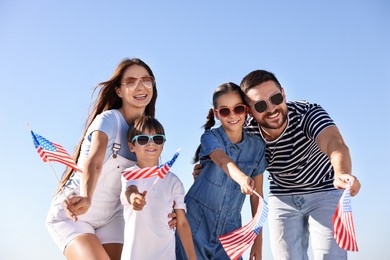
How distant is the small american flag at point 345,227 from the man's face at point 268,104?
5.12ft

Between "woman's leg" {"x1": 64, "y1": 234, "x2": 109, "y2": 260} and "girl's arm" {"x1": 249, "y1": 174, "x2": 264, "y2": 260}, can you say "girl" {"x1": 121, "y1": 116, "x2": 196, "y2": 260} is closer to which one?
"woman's leg" {"x1": 64, "y1": 234, "x2": 109, "y2": 260}

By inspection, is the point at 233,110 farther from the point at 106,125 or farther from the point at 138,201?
the point at 138,201

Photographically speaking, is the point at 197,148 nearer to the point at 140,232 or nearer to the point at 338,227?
the point at 140,232

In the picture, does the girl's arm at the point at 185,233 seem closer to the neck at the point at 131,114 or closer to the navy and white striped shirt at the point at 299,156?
the neck at the point at 131,114

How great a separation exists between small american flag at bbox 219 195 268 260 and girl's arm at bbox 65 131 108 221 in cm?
161

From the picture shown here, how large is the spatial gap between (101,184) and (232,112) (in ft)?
6.00

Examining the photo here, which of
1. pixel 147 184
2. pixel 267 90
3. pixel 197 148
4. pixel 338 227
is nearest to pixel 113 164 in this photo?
pixel 147 184

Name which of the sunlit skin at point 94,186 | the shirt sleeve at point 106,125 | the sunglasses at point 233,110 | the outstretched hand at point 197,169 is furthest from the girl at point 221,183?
the shirt sleeve at point 106,125

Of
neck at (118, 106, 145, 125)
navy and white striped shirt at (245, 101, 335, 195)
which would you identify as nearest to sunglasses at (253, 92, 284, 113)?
navy and white striped shirt at (245, 101, 335, 195)

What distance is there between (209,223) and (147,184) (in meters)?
1.01

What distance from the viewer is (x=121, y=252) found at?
5949mm

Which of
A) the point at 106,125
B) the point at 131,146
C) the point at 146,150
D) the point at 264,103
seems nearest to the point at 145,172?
the point at 146,150

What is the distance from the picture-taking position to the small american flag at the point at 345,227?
498cm

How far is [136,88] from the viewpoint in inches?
249
